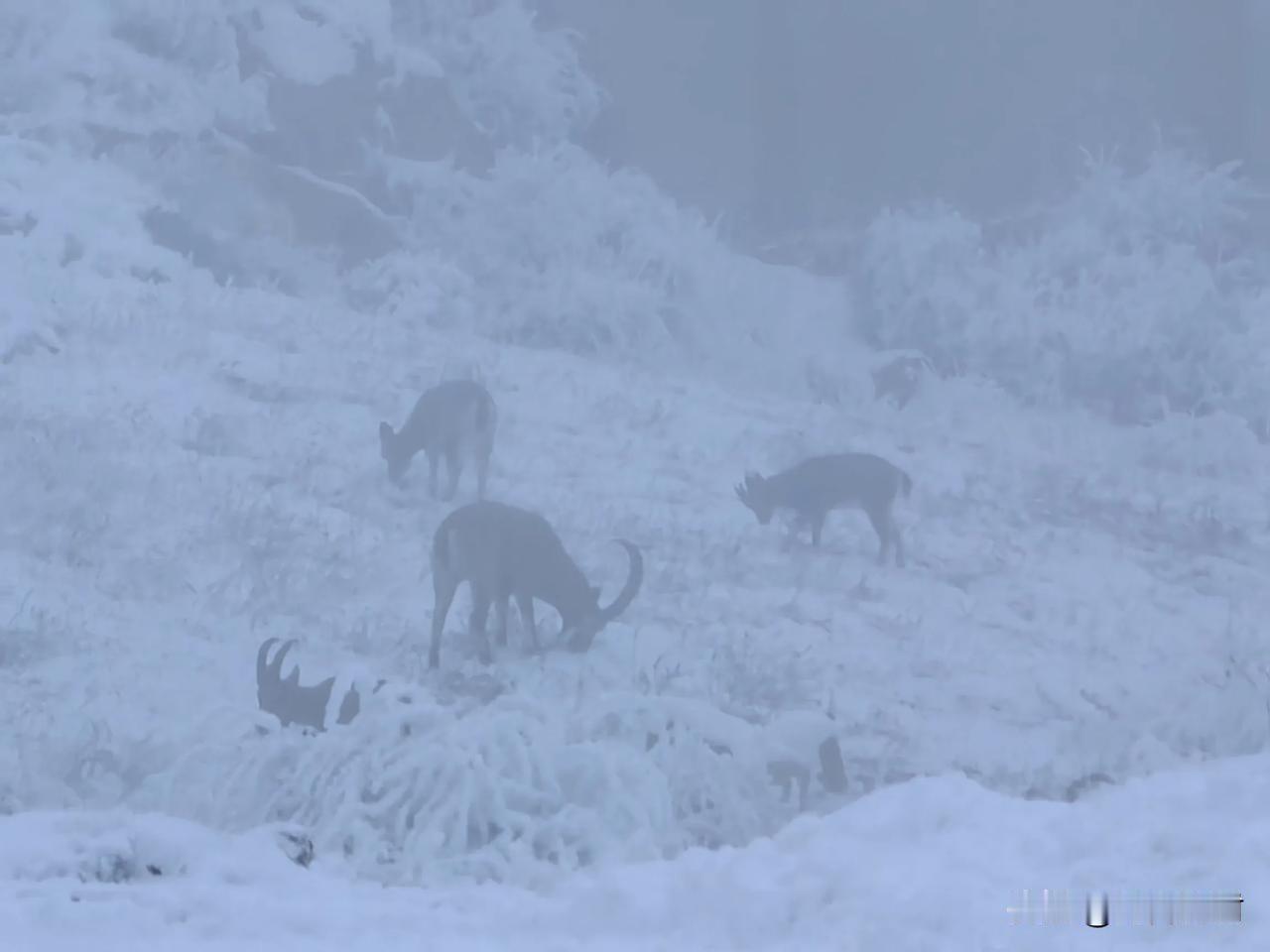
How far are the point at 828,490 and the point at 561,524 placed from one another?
74.5 inches

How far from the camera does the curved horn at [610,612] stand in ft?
22.5

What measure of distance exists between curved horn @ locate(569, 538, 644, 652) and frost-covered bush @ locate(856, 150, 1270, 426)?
606 cm

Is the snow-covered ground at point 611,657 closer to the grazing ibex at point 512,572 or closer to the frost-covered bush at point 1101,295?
the grazing ibex at point 512,572

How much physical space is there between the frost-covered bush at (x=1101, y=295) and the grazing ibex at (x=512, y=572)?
623 centimetres

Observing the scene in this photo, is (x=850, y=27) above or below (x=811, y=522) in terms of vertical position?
above

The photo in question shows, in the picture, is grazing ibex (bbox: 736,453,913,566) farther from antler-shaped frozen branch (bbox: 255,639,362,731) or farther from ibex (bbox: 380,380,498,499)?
antler-shaped frozen branch (bbox: 255,639,362,731)

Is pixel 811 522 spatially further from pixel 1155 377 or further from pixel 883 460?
pixel 1155 377

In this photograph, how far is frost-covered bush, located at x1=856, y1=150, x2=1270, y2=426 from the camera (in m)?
11.7

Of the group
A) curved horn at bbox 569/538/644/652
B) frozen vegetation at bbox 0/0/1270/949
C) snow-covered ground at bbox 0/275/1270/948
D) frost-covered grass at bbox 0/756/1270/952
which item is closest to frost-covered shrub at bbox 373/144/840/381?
frozen vegetation at bbox 0/0/1270/949

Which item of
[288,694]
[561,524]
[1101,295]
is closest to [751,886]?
[288,694]

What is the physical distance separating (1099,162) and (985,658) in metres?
8.93

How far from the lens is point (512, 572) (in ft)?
22.7

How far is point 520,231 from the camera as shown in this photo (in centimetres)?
1304

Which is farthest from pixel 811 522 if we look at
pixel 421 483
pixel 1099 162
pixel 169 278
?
pixel 1099 162
